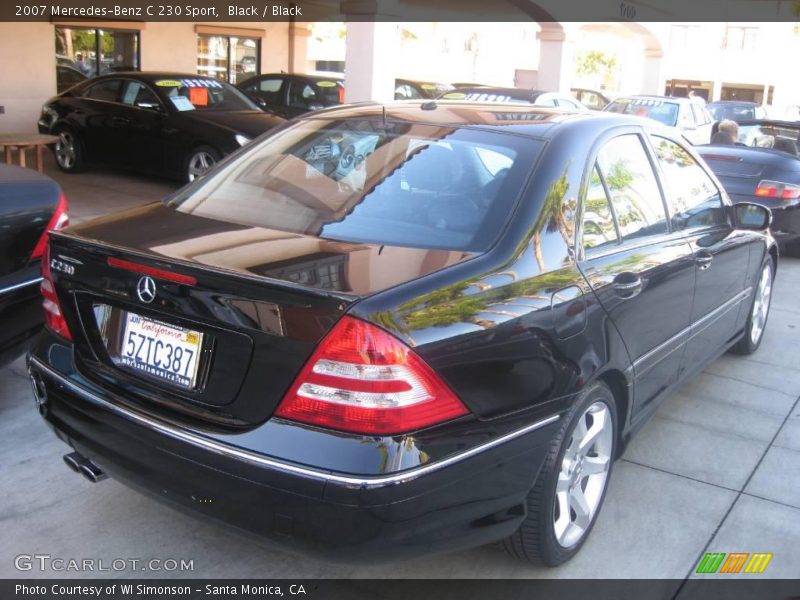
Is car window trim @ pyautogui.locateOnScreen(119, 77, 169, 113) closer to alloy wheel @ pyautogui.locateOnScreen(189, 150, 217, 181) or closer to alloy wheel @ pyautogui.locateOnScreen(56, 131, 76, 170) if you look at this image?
alloy wheel @ pyautogui.locateOnScreen(189, 150, 217, 181)

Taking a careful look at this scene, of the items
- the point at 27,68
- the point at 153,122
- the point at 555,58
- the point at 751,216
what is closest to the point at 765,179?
the point at 751,216

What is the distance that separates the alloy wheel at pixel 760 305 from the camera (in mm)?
5680

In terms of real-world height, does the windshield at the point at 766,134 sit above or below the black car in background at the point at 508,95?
below

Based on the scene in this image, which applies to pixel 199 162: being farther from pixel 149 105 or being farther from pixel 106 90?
pixel 106 90

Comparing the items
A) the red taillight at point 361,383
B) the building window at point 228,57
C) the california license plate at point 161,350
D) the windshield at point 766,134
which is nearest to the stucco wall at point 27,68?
the building window at point 228,57

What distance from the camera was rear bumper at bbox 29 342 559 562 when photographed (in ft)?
7.97

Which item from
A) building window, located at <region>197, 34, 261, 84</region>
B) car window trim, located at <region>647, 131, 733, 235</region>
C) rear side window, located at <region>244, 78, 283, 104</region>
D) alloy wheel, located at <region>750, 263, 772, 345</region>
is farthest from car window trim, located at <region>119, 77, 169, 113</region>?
car window trim, located at <region>647, 131, 733, 235</region>

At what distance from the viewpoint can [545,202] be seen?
3.09 m

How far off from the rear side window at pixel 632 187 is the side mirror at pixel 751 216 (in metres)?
1.16

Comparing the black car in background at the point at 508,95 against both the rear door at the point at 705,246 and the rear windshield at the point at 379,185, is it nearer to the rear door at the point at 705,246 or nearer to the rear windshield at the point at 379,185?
Answer: the rear door at the point at 705,246

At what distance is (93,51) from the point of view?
54.9 ft

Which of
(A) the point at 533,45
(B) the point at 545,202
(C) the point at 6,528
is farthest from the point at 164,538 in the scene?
(A) the point at 533,45

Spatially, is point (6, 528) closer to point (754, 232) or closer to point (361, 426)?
point (361, 426)

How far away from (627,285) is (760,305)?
290 centimetres
